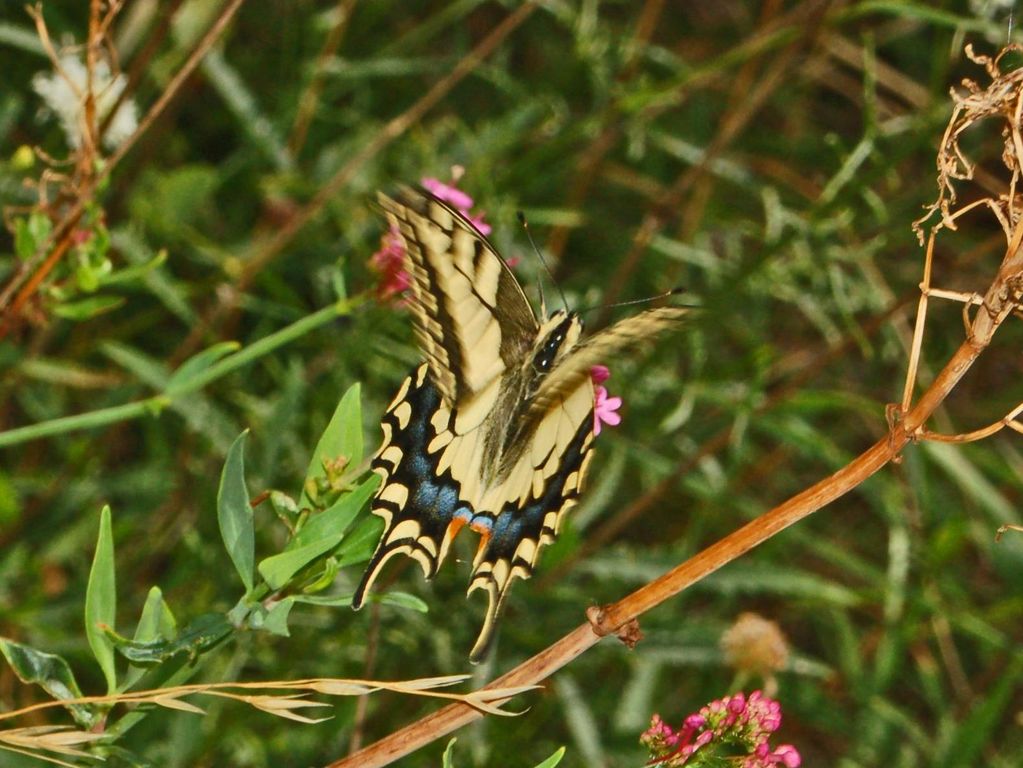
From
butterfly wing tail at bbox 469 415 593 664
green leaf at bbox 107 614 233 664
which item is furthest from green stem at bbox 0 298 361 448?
green leaf at bbox 107 614 233 664

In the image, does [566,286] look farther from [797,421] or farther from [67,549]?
[67,549]

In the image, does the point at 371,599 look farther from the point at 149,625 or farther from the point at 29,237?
the point at 29,237

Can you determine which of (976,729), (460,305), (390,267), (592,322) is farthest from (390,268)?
(976,729)

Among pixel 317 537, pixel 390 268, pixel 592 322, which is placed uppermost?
pixel 592 322

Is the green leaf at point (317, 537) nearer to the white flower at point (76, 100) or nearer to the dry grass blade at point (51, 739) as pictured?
the dry grass blade at point (51, 739)

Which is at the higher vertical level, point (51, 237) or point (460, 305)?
point (51, 237)

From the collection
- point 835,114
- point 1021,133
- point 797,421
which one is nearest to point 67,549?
point 797,421

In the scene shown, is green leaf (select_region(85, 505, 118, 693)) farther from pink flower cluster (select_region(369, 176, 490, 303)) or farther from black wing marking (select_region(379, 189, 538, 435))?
pink flower cluster (select_region(369, 176, 490, 303))
